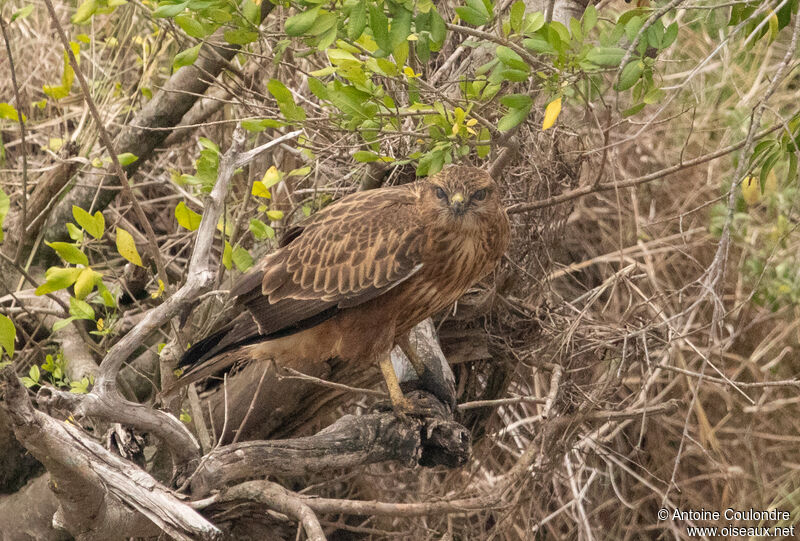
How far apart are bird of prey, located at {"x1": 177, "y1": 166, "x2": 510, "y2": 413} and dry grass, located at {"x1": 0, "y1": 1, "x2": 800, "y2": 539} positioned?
19.2 inches

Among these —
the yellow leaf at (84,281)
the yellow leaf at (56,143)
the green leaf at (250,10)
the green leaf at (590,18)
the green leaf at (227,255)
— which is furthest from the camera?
the yellow leaf at (56,143)

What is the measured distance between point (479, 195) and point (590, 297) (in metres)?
1.00

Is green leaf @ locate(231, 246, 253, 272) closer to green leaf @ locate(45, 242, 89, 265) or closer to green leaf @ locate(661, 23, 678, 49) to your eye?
green leaf @ locate(45, 242, 89, 265)

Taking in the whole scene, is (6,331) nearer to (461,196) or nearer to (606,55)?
(461,196)

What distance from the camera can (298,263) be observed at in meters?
3.04

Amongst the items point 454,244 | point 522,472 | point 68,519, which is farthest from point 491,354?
point 68,519

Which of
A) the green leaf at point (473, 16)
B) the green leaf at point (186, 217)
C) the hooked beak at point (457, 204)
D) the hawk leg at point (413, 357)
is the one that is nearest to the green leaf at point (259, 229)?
the green leaf at point (186, 217)

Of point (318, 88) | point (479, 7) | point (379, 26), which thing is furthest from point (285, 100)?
point (479, 7)

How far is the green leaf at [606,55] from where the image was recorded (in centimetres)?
216

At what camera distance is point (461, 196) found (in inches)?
108

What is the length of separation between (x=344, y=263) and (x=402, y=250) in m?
0.22

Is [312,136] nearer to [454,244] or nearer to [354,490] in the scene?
[454,244]

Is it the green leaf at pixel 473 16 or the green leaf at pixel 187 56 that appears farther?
the green leaf at pixel 187 56

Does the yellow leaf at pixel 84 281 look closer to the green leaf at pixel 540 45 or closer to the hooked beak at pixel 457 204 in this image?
the hooked beak at pixel 457 204
